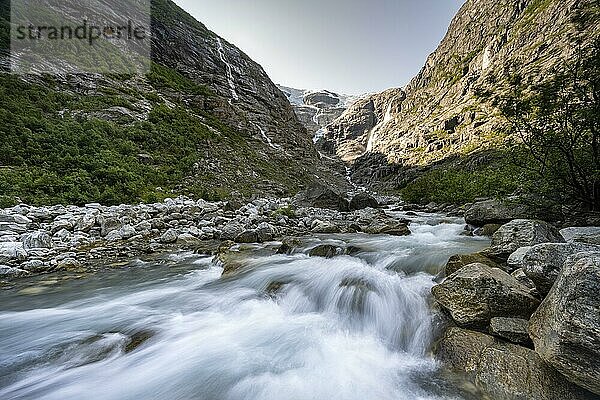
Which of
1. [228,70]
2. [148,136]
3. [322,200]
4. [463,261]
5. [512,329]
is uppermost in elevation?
[228,70]

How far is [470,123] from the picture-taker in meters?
61.1

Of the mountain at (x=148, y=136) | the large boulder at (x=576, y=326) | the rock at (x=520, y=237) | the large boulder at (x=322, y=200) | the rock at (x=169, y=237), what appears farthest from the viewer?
the large boulder at (x=322, y=200)

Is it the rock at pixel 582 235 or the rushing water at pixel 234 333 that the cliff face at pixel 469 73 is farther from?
the rushing water at pixel 234 333

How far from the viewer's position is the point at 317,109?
161000 millimetres

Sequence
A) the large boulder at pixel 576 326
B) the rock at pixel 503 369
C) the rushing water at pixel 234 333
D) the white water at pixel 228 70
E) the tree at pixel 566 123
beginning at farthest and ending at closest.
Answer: the white water at pixel 228 70 < the tree at pixel 566 123 < the rushing water at pixel 234 333 < the rock at pixel 503 369 < the large boulder at pixel 576 326

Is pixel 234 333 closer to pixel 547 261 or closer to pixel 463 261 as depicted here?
pixel 463 261

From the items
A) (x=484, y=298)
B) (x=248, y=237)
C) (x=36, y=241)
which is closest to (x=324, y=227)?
(x=248, y=237)

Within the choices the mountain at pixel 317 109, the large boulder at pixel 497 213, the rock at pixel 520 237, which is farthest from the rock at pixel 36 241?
the mountain at pixel 317 109

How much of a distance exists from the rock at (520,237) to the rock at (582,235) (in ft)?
0.86

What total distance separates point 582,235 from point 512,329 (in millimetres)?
3937

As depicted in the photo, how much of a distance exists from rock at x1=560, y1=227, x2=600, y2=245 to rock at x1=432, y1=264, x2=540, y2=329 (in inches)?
99.6

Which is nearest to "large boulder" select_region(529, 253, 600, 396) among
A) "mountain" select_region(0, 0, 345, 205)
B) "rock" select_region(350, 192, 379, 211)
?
"mountain" select_region(0, 0, 345, 205)

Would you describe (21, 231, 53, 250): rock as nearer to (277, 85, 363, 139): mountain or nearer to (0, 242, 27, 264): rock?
(0, 242, 27, 264): rock

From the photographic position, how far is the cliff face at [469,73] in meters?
55.4
